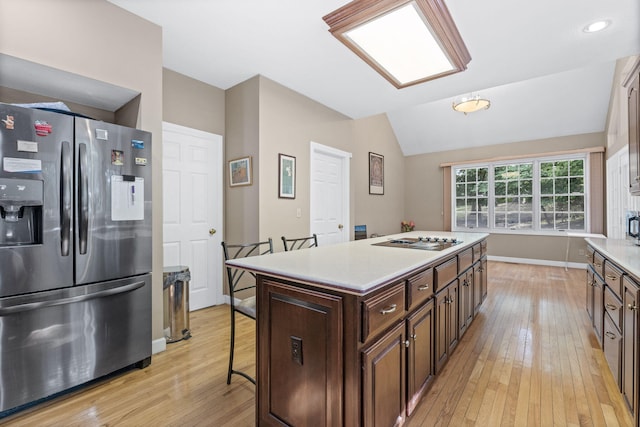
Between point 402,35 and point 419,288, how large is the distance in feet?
5.89

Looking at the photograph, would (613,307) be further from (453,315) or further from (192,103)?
(192,103)

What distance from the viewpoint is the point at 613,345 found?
188 cm

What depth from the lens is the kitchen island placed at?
118 centimetres

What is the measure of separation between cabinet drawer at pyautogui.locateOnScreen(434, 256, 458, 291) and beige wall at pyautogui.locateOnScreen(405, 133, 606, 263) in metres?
5.18

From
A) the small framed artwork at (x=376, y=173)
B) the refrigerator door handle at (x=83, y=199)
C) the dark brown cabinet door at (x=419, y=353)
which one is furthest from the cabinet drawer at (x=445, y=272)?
the small framed artwork at (x=376, y=173)

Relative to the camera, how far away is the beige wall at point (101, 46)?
70.5 inches

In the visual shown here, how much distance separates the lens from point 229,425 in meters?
1.60

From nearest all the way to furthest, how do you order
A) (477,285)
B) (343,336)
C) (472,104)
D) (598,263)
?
(343,336) < (598,263) < (477,285) < (472,104)

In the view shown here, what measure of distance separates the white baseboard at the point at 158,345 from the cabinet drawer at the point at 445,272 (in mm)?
2212

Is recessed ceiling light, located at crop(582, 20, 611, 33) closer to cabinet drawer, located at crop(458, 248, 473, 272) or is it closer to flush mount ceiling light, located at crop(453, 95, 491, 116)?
cabinet drawer, located at crop(458, 248, 473, 272)

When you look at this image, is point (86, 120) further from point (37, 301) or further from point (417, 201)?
point (417, 201)

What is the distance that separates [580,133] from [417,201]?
3379 mm

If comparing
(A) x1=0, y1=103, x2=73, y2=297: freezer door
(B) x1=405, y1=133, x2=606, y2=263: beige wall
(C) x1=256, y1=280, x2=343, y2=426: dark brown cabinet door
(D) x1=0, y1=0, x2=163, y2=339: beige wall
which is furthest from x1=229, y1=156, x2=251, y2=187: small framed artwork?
(B) x1=405, y1=133, x2=606, y2=263: beige wall

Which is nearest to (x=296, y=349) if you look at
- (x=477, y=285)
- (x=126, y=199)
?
(x=126, y=199)
